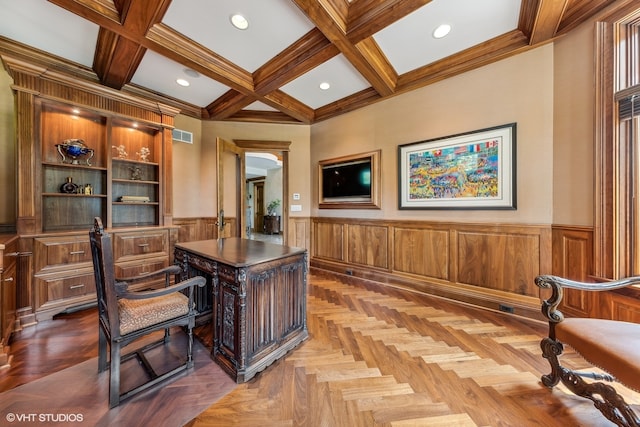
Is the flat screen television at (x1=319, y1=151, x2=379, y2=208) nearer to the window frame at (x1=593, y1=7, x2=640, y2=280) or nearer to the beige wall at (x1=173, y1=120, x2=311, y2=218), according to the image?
the beige wall at (x1=173, y1=120, x2=311, y2=218)

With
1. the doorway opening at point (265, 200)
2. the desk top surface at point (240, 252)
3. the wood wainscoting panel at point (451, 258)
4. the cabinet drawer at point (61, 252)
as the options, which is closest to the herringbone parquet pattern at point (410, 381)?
the wood wainscoting panel at point (451, 258)

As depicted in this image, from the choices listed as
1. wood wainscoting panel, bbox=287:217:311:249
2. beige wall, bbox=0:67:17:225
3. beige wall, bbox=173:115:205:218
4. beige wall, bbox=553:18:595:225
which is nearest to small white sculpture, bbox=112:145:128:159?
beige wall, bbox=173:115:205:218

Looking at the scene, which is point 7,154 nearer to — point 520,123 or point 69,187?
point 69,187

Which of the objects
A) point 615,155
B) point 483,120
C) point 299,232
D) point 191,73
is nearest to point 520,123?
point 483,120

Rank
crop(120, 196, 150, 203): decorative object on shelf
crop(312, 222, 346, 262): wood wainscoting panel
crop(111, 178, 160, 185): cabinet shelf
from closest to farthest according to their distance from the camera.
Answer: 1. crop(111, 178, 160, 185): cabinet shelf
2. crop(120, 196, 150, 203): decorative object on shelf
3. crop(312, 222, 346, 262): wood wainscoting panel

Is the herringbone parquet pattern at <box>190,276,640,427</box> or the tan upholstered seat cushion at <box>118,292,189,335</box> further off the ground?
the tan upholstered seat cushion at <box>118,292,189,335</box>

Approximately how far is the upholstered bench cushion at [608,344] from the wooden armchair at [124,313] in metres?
2.30

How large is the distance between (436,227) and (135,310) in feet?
10.3

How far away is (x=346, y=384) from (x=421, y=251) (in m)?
2.12

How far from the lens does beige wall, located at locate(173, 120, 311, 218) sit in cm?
402

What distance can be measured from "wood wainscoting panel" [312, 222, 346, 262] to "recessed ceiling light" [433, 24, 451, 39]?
2.74m

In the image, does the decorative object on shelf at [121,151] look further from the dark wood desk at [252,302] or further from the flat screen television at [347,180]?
the flat screen television at [347,180]

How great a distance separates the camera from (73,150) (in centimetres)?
268

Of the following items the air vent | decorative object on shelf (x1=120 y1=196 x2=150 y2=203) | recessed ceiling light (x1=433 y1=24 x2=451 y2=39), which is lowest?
decorative object on shelf (x1=120 y1=196 x2=150 y2=203)
